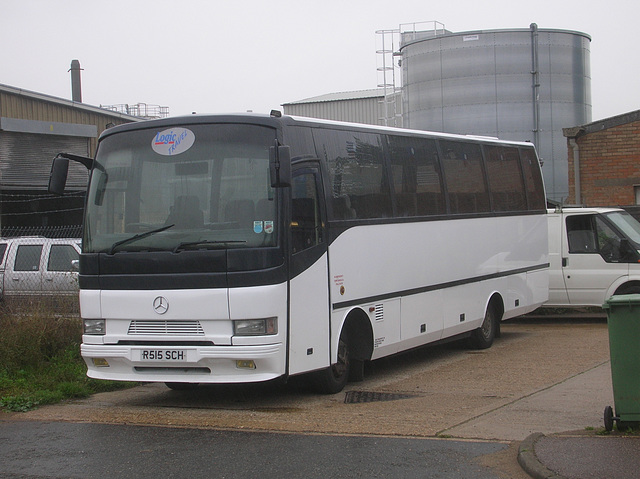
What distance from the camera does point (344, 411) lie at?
8.95m

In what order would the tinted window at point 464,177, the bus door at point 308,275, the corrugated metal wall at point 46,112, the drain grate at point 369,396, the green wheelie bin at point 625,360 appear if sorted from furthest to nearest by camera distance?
the corrugated metal wall at point 46,112, the tinted window at point 464,177, the drain grate at point 369,396, the bus door at point 308,275, the green wheelie bin at point 625,360

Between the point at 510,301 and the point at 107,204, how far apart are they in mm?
7865

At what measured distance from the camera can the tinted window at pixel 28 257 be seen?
1730 centimetres

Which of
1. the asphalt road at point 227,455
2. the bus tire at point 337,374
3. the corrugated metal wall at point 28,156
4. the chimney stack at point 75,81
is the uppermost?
the chimney stack at point 75,81

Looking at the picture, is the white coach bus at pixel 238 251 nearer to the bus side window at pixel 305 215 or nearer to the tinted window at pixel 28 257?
the bus side window at pixel 305 215

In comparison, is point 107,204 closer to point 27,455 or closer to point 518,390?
point 27,455

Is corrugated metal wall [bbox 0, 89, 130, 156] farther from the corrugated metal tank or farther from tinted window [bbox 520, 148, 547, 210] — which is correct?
tinted window [bbox 520, 148, 547, 210]

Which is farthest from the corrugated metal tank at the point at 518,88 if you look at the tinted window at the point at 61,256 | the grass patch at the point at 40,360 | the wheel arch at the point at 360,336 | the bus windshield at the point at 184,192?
the bus windshield at the point at 184,192

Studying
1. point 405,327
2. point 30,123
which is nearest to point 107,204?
point 405,327

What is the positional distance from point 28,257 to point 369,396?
32.6 feet

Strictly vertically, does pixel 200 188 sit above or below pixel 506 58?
below

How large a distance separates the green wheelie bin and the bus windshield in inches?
131

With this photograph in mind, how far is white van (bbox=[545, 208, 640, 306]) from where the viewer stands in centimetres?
1652

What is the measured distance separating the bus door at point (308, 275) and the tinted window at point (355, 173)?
16.0 inches
